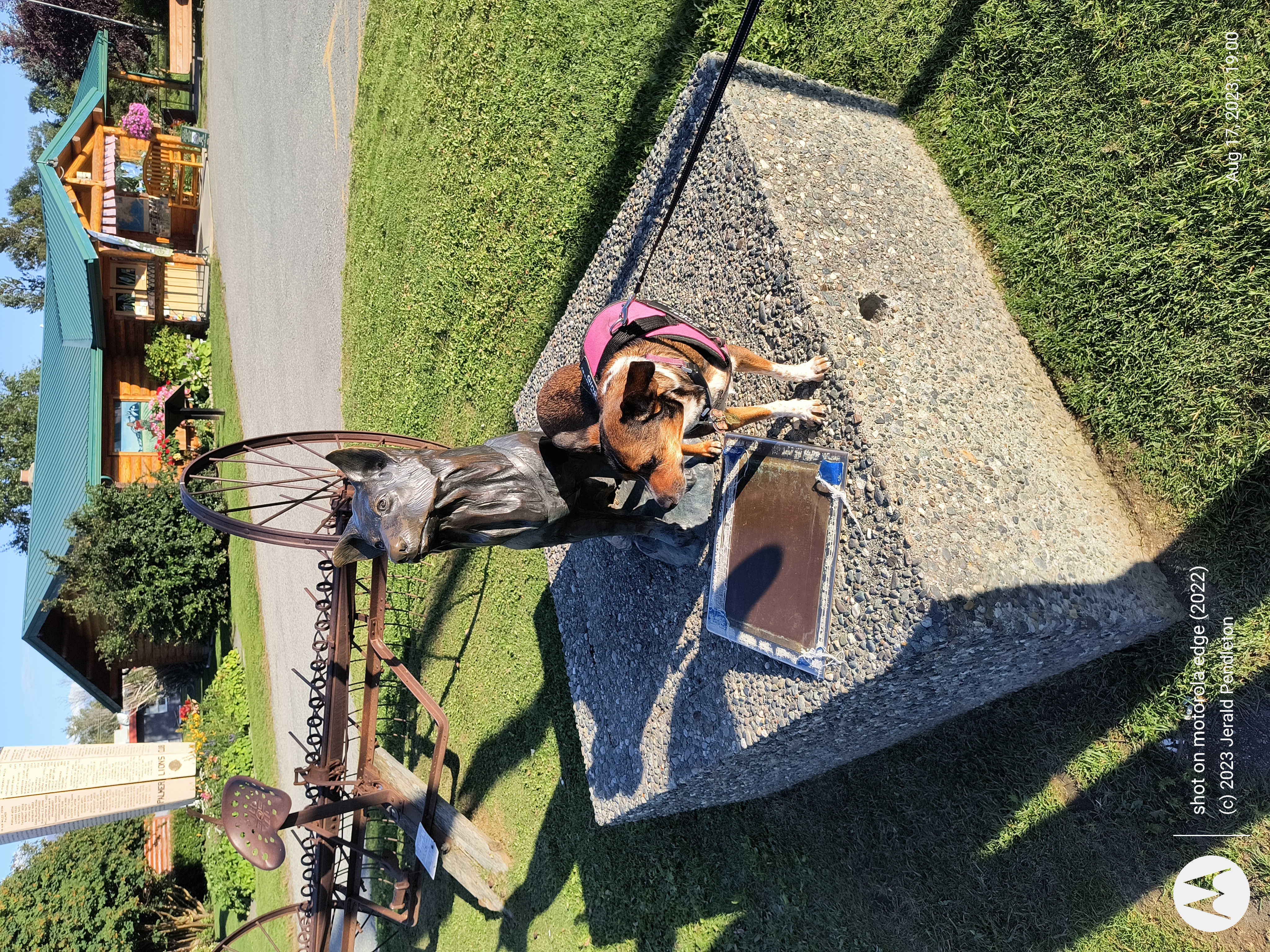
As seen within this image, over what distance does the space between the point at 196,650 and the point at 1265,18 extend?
19.0m

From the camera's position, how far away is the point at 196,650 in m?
16.6

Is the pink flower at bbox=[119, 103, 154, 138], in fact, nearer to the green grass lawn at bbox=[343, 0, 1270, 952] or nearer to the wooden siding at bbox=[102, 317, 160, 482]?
the wooden siding at bbox=[102, 317, 160, 482]

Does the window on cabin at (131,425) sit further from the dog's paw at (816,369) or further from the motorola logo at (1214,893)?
the motorola logo at (1214,893)

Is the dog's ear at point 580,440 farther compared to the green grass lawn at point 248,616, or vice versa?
the green grass lawn at point 248,616

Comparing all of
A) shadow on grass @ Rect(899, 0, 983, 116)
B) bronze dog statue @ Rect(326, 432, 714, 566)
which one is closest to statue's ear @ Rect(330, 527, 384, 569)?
bronze dog statue @ Rect(326, 432, 714, 566)

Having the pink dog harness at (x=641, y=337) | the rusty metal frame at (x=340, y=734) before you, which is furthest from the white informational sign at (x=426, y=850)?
the pink dog harness at (x=641, y=337)

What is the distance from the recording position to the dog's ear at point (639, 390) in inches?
106

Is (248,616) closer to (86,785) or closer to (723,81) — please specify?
(86,785)

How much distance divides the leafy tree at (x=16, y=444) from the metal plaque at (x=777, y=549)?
2960cm

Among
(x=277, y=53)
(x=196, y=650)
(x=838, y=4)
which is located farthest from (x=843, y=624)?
(x=196, y=650)

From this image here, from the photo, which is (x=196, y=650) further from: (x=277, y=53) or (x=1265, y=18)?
(x=1265, y=18)

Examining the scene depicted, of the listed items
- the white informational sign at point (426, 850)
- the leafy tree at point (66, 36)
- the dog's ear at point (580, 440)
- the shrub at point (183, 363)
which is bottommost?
the shrub at point (183, 363)

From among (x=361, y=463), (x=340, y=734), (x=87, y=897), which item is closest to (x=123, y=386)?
(x=87, y=897)

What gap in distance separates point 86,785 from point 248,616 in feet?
10.3
